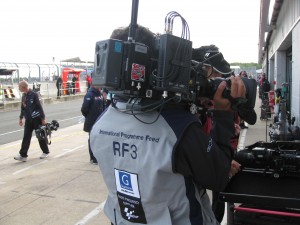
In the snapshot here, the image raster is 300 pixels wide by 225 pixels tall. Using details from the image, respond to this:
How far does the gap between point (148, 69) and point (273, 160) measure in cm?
89

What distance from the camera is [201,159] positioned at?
5.05ft

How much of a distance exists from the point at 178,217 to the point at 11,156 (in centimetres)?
773

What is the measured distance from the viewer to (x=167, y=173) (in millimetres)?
1604

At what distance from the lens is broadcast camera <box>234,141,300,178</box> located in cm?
191

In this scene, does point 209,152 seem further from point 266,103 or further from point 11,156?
point 266,103

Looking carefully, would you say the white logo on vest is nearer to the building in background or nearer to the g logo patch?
the g logo patch

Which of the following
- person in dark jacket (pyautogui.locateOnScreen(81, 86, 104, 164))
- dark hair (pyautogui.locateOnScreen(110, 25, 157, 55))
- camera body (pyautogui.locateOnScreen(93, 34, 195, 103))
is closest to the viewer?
camera body (pyautogui.locateOnScreen(93, 34, 195, 103))

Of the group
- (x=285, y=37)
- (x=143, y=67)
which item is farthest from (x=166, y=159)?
(x=285, y=37)

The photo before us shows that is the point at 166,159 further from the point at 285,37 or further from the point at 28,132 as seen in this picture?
the point at 285,37

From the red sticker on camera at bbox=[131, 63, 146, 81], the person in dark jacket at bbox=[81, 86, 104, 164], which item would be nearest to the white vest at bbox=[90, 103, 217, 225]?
the red sticker on camera at bbox=[131, 63, 146, 81]

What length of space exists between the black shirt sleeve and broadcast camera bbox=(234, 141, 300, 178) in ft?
1.36

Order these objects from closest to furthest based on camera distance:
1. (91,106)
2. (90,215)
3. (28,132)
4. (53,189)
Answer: (90,215)
(53,189)
(91,106)
(28,132)

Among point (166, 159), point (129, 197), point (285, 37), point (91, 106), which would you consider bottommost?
point (129, 197)

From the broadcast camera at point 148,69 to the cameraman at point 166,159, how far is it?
0.08m
